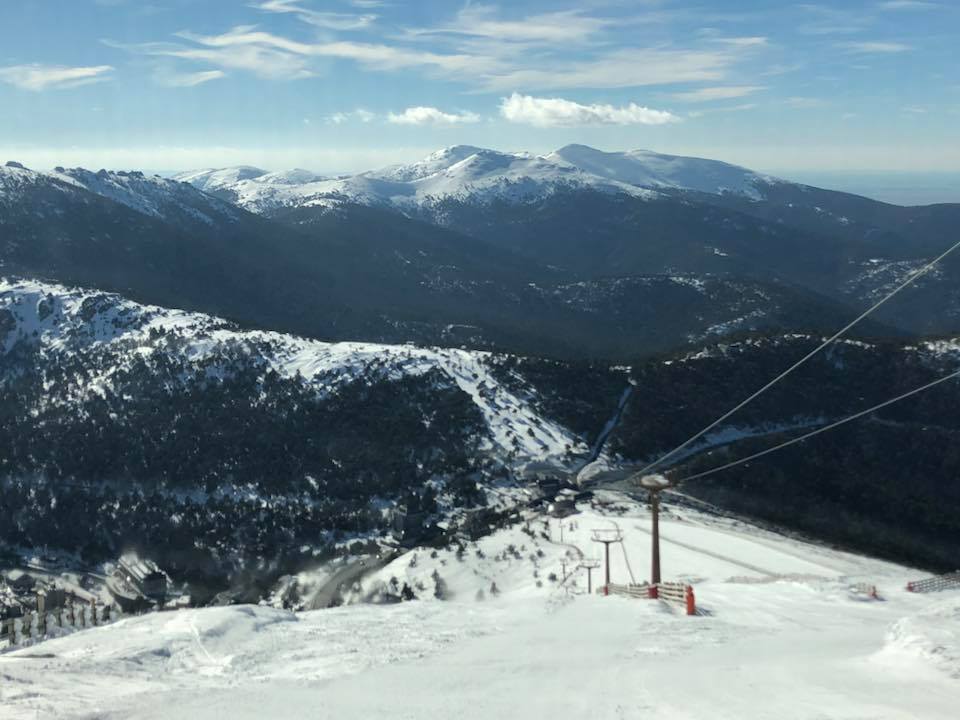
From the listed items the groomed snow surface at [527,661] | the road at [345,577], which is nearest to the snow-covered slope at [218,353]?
the road at [345,577]

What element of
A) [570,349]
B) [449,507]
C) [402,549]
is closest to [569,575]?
[402,549]

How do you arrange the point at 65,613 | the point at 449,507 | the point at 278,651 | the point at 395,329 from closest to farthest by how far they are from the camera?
the point at 278,651, the point at 65,613, the point at 449,507, the point at 395,329

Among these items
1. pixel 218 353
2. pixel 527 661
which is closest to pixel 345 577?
pixel 527 661

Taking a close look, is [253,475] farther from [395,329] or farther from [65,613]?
[395,329]

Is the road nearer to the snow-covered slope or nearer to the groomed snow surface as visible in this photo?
the snow-covered slope

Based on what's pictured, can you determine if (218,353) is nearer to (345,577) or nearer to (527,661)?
(345,577)

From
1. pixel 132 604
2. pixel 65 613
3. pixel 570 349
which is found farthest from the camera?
pixel 570 349
